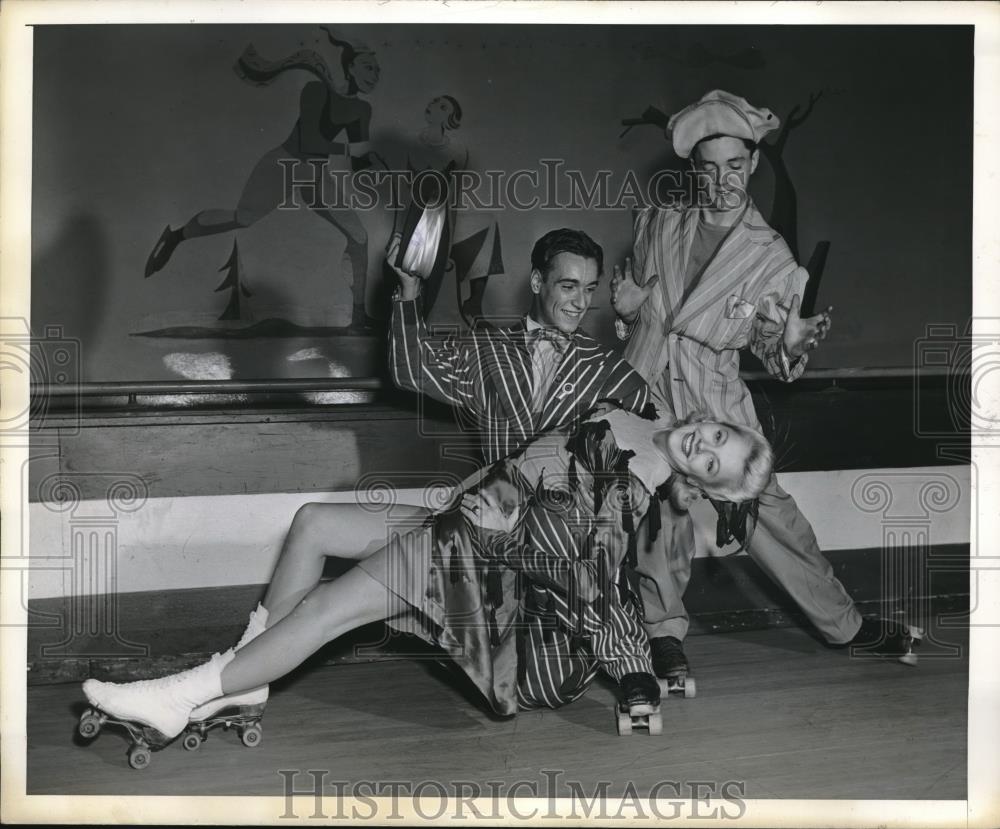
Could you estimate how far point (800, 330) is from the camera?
348 centimetres

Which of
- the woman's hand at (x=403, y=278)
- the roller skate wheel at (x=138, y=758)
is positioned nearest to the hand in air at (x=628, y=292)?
the woman's hand at (x=403, y=278)

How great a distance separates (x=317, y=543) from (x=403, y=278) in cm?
84

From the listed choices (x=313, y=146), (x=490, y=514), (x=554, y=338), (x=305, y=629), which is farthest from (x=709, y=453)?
(x=313, y=146)

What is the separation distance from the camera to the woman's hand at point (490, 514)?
3.21 metres

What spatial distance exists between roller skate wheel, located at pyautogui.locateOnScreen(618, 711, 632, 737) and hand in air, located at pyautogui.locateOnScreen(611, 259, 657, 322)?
123 centimetres

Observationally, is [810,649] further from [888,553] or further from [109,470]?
[109,470]

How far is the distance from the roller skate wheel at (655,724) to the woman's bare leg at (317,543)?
35.3 inches

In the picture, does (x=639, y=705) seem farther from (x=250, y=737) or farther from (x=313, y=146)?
(x=313, y=146)

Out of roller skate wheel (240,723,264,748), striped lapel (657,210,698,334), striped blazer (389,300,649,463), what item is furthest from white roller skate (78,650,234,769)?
striped lapel (657,210,698,334)

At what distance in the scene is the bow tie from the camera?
3.35 m

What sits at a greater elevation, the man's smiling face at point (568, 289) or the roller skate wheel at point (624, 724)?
the man's smiling face at point (568, 289)

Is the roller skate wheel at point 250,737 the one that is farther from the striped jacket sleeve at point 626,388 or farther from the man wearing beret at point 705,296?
the striped jacket sleeve at point 626,388

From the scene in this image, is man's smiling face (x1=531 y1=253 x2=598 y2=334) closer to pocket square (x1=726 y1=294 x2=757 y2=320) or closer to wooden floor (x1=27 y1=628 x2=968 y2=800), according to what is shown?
pocket square (x1=726 y1=294 x2=757 y2=320)

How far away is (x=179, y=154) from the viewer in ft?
11.0
